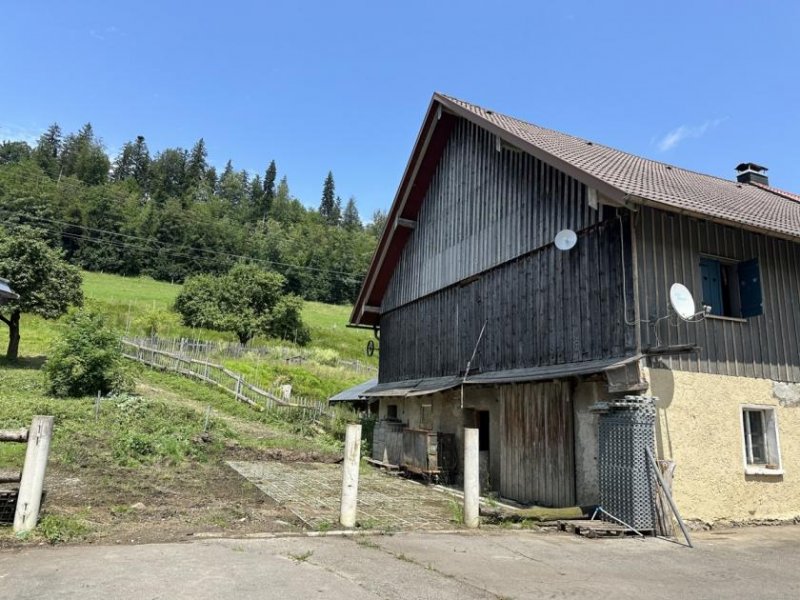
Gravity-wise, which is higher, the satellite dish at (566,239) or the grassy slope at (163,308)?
the grassy slope at (163,308)

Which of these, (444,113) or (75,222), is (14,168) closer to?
(75,222)

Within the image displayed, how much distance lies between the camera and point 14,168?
85.8 meters

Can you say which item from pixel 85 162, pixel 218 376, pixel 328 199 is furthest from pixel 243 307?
pixel 328 199

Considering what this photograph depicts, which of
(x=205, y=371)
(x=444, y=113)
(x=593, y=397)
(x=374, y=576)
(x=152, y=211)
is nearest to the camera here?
(x=374, y=576)

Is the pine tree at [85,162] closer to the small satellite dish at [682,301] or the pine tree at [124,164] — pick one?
the pine tree at [124,164]

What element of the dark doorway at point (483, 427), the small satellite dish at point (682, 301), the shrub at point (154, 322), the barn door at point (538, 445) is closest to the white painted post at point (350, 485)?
the barn door at point (538, 445)

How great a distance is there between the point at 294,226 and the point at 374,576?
107m

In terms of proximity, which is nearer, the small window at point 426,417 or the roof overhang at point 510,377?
the roof overhang at point 510,377

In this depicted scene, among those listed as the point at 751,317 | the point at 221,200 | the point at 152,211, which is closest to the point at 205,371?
the point at 751,317

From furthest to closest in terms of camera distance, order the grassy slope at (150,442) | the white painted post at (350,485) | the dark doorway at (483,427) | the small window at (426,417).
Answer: the small window at (426,417), the dark doorway at (483,427), the grassy slope at (150,442), the white painted post at (350,485)

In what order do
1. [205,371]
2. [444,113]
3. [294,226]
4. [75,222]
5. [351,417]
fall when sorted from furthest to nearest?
[294,226] → [75,222] → [205,371] → [351,417] → [444,113]

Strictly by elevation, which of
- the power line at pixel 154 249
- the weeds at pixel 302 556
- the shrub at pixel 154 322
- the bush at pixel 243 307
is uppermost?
the power line at pixel 154 249

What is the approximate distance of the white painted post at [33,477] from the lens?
21.2 feet

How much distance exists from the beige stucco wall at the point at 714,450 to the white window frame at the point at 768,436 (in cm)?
9
